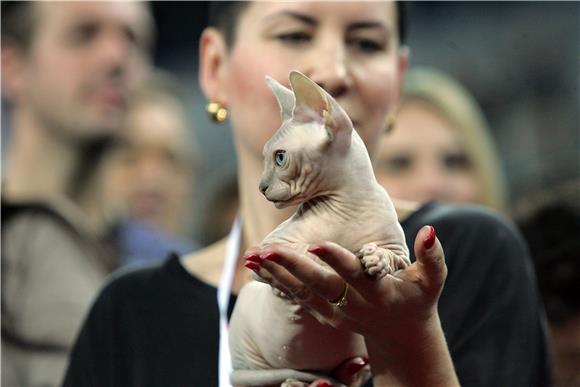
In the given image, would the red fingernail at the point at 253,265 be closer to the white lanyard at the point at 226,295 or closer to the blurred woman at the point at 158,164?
the white lanyard at the point at 226,295

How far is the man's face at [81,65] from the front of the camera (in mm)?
2053

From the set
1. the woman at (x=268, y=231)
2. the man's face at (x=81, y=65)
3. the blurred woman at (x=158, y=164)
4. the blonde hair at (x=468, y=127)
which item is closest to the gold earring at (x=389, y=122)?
the woman at (x=268, y=231)

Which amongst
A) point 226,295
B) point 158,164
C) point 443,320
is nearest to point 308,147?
point 443,320

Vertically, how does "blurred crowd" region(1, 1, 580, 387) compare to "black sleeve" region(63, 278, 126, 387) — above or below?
above

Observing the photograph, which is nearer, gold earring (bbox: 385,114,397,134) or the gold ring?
the gold ring

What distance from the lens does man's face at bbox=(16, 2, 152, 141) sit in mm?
2053

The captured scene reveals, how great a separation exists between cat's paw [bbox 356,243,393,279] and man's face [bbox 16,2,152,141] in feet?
4.61

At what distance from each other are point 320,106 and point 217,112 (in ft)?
1.44

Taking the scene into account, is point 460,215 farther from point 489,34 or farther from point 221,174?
point 489,34

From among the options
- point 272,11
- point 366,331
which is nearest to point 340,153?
point 366,331

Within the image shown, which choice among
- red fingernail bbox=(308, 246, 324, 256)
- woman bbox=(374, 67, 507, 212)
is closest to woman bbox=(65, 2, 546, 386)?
red fingernail bbox=(308, 246, 324, 256)

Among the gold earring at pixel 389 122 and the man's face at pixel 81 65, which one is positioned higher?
the man's face at pixel 81 65

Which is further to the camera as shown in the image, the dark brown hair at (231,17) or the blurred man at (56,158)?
the blurred man at (56,158)

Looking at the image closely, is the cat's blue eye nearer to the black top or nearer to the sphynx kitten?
the sphynx kitten
